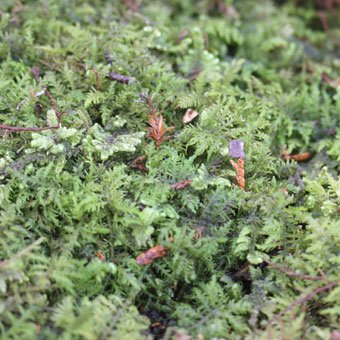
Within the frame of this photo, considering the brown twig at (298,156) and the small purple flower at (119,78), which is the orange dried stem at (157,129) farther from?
the brown twig at (298,156)

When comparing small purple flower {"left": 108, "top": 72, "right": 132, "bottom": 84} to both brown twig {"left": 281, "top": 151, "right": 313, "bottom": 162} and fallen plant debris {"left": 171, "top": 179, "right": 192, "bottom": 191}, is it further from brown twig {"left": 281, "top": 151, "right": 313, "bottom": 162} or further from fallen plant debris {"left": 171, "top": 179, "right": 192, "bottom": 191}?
brown twig {"left": 281, "top": 151, "right": 313, "bottom": 162}

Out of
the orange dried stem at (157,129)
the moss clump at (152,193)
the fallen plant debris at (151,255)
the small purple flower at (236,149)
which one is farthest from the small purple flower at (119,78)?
the fallen plant debris at (151,255)

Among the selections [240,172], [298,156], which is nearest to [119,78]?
[240,172]

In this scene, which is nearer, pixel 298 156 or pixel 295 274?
pixel 295 274

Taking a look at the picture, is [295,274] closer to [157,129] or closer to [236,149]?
[236,149]

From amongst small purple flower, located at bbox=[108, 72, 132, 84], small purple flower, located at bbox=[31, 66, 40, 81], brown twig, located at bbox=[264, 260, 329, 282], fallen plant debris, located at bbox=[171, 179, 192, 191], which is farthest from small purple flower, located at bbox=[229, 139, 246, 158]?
small purple flower, located at bbox=[31, 66, 40, 81]

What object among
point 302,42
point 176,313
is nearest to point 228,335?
point 176,313
